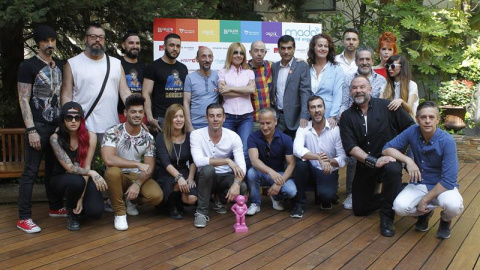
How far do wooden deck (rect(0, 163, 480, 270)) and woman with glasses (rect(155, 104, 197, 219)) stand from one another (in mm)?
203

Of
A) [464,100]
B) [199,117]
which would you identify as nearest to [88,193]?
[199,117]

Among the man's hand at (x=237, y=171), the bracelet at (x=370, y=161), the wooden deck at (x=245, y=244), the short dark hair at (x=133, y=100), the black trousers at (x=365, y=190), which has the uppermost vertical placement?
the short dark hair at (x=133, y=100)

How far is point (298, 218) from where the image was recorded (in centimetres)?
456

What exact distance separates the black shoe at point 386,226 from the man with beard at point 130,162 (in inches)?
77.7

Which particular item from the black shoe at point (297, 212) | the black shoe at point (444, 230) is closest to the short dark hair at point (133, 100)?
the black shoe at point (297, 212)

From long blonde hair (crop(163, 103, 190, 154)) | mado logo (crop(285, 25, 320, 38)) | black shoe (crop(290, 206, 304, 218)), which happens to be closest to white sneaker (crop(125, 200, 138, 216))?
long blonde hair (crop(163, 103, 190, 154))

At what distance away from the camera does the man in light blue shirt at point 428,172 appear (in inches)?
150

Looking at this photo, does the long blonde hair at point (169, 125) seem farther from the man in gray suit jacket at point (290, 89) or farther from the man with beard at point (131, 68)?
the man in gray suit jacket at point (290, 89)

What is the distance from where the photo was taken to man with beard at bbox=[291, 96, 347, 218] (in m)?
4.61

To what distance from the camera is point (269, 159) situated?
4738mm

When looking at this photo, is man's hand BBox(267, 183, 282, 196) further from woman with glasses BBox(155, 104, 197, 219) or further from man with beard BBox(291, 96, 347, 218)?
woman with glasses BBox(155, 104, 197, 219)

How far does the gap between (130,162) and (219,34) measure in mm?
2461

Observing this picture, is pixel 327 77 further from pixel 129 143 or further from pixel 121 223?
pixel 121 223

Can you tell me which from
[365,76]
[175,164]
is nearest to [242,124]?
[175,164]
